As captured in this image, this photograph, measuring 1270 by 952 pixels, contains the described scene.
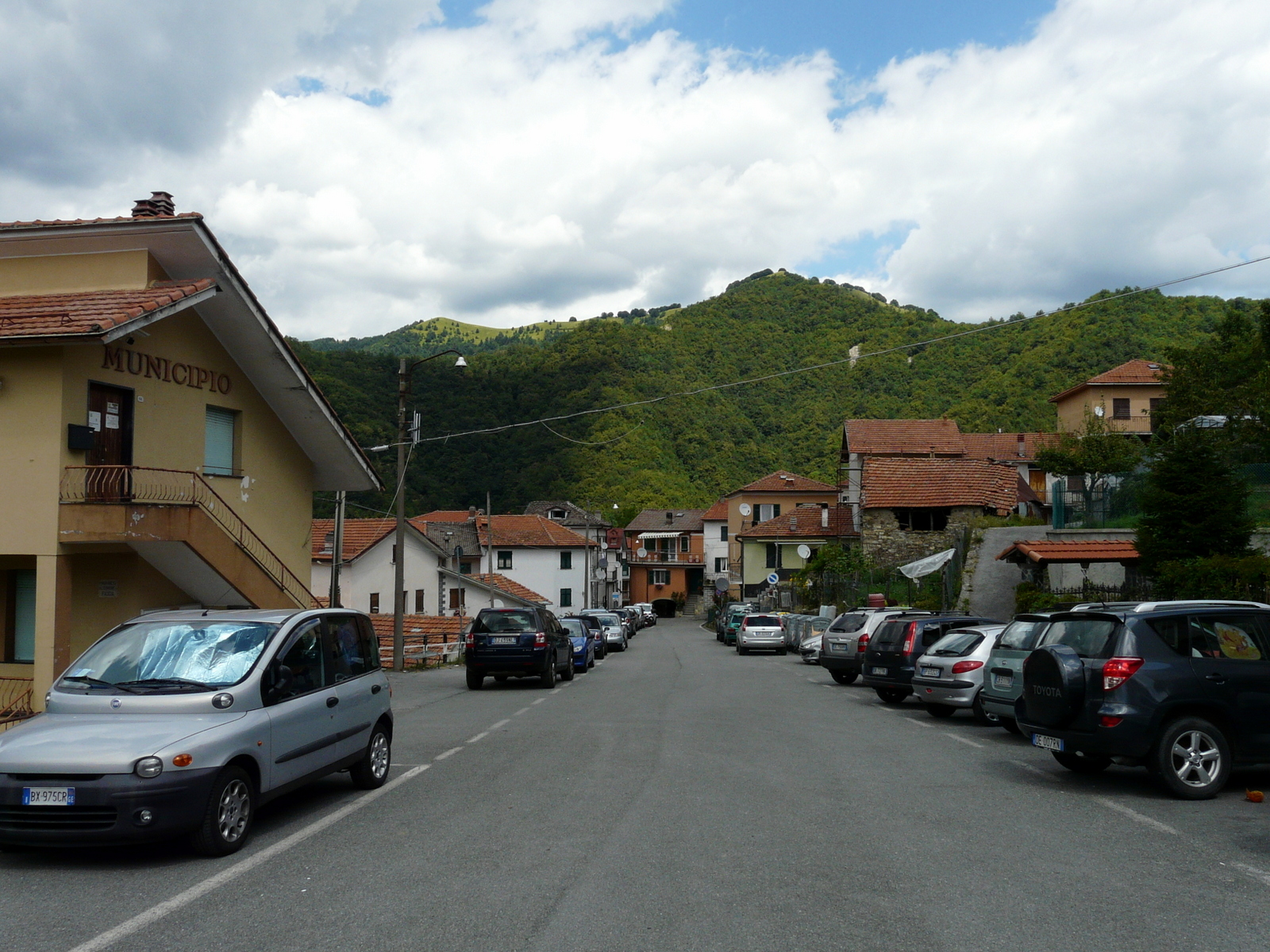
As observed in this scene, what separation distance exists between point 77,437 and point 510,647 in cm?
953

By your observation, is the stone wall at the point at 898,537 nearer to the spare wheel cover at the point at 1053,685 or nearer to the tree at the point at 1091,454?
the tree at the point at 1091,454

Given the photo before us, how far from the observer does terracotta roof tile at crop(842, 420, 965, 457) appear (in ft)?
194

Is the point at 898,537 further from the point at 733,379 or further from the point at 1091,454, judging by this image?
the point at 733,379

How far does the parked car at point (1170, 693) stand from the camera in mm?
8891

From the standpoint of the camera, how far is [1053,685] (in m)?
9.38

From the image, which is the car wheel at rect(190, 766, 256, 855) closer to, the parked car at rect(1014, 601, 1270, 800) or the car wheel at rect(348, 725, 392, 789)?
the car wheel at rect(348, 725, 392, 789)

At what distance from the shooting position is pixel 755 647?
39.8 meters

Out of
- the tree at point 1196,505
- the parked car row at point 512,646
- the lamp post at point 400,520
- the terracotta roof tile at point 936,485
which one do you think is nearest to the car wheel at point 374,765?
the parked car row at point 512,646

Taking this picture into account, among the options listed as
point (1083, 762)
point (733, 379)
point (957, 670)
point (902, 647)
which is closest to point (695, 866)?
point (1083, 762)

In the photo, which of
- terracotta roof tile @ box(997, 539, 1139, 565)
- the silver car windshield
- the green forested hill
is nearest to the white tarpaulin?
terracotta roof tile @ box(997, 539, 1139, 565)

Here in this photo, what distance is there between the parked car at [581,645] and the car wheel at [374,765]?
58.4ft

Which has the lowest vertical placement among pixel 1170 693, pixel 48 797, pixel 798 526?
pixel 48 797

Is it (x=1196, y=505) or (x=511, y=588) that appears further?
(x=511, y=588)

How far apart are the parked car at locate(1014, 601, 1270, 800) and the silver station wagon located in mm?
6554
